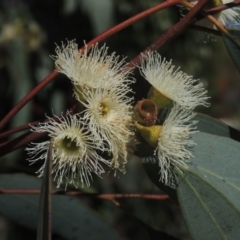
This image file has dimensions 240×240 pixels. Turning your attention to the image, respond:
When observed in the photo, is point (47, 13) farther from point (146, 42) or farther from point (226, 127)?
point (226, 127)

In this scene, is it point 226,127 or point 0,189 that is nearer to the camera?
point 226,127

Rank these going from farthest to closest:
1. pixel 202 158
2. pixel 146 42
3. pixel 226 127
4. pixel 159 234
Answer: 1. pixel 146 42
2. pixel 159 234
3. pixel 226 127
4. pixel 202 158

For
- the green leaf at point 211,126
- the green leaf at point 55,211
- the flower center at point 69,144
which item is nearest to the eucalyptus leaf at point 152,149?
the green leaf at point 211,126

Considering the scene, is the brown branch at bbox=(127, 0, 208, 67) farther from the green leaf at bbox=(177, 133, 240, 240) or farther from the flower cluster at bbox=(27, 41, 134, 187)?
the green leaf at bbox=(177, 133, 240, 240)

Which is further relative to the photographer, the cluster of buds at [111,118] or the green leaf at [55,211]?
the green leaf at [55,211]

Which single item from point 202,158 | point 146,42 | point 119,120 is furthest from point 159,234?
point 146,42

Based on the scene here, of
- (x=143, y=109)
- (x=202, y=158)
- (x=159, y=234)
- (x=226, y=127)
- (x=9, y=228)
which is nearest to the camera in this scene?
(x=143, y=109)

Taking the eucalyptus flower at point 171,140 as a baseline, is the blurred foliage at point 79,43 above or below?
above

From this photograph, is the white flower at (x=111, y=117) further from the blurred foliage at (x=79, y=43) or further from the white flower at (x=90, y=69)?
the blurred foliage at (x=79, y=43)
